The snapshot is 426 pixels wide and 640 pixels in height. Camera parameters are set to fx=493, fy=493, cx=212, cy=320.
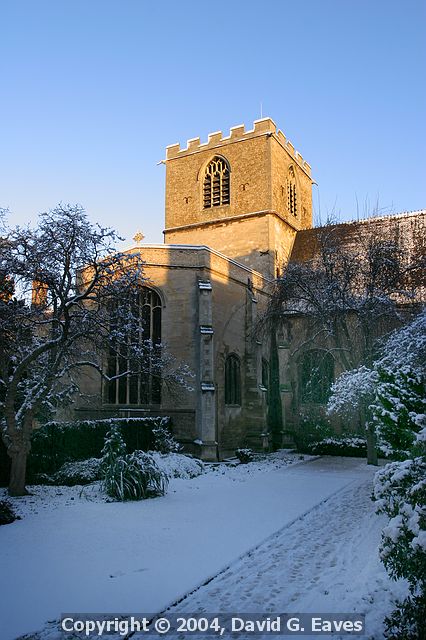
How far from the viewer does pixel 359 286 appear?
17.0 meters

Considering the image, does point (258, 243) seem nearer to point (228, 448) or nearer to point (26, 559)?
point (228, 448)

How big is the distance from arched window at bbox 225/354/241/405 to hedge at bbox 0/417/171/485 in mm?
4592

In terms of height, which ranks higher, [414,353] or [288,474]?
[414,353]

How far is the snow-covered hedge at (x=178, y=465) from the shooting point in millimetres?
14594

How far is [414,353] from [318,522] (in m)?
4.38

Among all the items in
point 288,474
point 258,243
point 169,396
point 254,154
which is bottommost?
point 288,474

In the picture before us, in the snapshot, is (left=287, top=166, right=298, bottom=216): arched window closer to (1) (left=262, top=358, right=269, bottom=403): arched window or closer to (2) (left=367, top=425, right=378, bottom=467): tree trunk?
(1) (left=262, top=358, right=269, bottom=403): arched window

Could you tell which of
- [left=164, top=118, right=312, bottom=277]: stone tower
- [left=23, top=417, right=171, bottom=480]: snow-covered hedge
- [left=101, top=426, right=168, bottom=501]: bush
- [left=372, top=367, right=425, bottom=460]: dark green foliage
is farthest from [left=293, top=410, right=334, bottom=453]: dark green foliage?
[left=372, top=367, right=425, bottom=460]: dark green foliage

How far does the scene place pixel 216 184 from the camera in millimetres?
30031

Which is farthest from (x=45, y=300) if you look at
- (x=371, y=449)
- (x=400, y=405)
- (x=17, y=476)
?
(x=371, y=449)

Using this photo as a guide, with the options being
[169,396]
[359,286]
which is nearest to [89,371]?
[169,396]

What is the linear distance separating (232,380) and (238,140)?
15.8 m

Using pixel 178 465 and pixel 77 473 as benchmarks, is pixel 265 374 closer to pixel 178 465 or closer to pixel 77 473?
pixel 178 465

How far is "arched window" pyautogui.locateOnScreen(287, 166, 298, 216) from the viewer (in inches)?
1206
